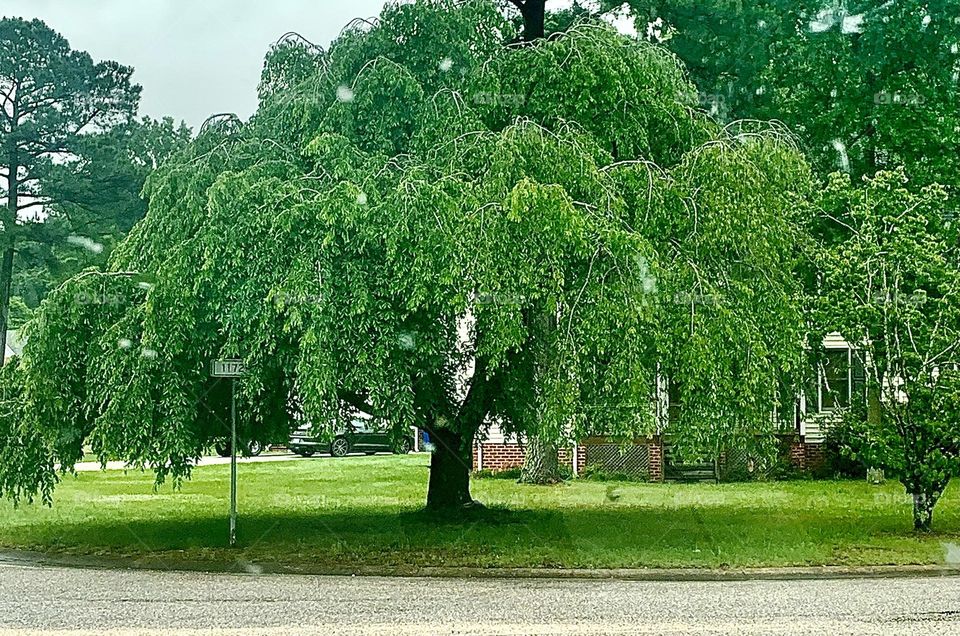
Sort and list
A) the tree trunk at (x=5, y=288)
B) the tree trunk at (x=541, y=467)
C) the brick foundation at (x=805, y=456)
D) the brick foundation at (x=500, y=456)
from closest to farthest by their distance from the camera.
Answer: the tree trunk at (x=541, y=467)
the brick foundation at (x=500, y=456)
the brick foundation at (x=805, y=456)
the tree trunk at (x=5, y=288)

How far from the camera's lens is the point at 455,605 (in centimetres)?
1033

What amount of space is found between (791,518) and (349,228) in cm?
873

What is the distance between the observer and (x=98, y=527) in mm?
16984

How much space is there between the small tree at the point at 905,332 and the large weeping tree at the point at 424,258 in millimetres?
1402

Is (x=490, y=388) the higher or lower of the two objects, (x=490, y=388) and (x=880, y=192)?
the lower

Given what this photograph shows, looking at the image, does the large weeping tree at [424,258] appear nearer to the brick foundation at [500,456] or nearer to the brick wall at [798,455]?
the brick foundation at [500,456]

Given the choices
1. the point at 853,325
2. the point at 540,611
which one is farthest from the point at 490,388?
the point at 540,611

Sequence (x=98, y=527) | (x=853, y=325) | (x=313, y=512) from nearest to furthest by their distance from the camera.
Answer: (x=853, y=325) < (x=98, y=527) < (x=313, y=512)

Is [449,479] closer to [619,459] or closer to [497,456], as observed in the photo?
[497,456]

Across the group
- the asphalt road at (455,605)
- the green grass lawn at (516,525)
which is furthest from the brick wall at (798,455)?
the asphalt road at (455,605)

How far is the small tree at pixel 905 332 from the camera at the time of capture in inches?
589

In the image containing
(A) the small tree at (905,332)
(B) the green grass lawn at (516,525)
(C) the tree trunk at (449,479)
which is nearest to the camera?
(B) the green grass lawn at (516,525)

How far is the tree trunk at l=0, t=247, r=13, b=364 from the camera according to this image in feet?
112

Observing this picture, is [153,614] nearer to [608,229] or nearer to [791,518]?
[608,229]
